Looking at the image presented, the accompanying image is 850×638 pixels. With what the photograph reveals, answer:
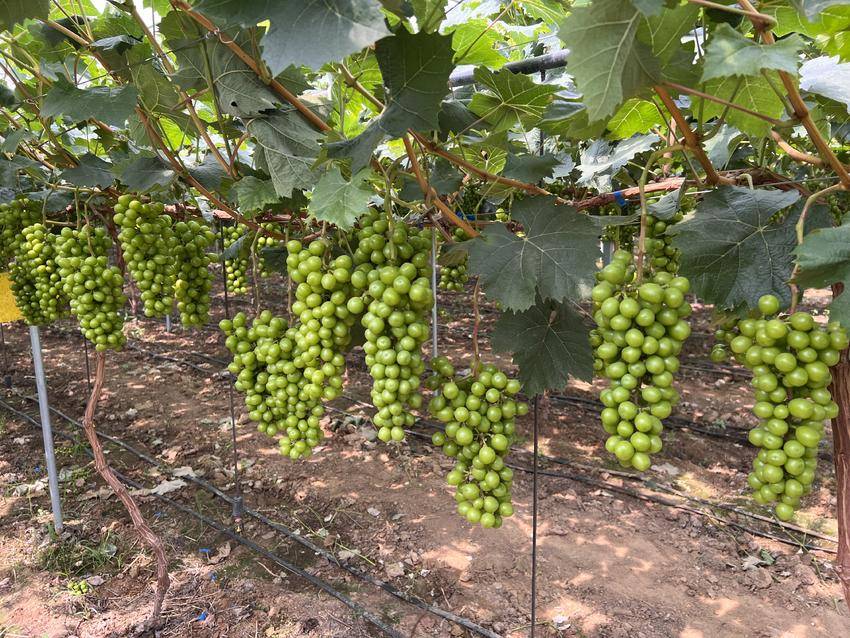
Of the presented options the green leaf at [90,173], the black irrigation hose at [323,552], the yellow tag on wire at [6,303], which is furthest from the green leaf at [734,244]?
the yellow tag on wire at [6,303]

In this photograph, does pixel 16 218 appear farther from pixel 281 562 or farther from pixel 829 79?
pixel 829 79

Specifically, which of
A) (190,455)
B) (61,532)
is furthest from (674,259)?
Result: (190,455)

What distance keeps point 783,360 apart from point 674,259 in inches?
31.8

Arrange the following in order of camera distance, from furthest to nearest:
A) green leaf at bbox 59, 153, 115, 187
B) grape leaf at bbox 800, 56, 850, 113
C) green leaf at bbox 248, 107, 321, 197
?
green leaf at bbox 59, 153, 115, 187 → green leaf at bbox 248, 107, 321, 197 → grape leaf at bbox 800, 56, 850, 113

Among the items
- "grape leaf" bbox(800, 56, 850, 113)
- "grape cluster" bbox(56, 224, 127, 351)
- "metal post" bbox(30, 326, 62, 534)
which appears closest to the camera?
"grape leaf" bbox(800, 56, 850, 113)

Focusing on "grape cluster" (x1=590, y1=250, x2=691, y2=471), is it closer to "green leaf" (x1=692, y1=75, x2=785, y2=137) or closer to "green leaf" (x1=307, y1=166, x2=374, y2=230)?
"green leaf" (x1=692, y1=75, x2=785, y2=137)

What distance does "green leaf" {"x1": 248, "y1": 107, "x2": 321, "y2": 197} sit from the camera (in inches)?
57.7

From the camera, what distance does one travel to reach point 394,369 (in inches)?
55.6

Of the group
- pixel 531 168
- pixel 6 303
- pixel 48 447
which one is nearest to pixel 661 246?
pixel 531 168

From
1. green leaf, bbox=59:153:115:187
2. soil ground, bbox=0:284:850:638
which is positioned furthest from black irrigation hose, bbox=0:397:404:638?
green leaf, bbox=59:153:115:187

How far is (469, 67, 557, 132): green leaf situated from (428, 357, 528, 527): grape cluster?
77 cm

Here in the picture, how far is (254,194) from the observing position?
159 cm

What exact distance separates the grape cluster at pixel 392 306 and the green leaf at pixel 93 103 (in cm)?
75

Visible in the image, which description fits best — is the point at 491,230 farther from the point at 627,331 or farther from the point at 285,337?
the point at 285,337
